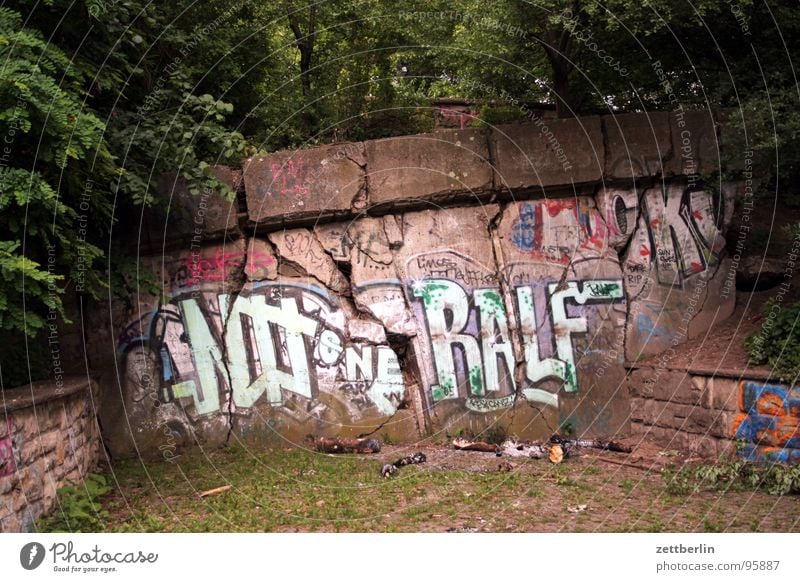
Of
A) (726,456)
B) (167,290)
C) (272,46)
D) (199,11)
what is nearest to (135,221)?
(167,290)

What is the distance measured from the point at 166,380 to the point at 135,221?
1959mm

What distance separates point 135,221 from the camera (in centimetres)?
1067

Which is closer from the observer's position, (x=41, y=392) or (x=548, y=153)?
(x=41, y=392)

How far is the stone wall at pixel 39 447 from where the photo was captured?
7.07m

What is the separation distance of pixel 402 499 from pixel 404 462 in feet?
4.35

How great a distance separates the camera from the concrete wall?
1088 centimetres

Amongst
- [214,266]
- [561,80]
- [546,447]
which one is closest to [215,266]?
[214,266]

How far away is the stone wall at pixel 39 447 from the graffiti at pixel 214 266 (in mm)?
1966

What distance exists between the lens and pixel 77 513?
778cm

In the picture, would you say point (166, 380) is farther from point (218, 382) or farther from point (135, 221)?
point (135, 221)

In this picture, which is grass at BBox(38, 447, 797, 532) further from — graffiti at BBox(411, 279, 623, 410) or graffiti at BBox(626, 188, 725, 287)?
graffiti at BBox(626, 188, 725, 287)

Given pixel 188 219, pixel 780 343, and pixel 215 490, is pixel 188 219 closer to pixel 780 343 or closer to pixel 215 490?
pixel 215 490

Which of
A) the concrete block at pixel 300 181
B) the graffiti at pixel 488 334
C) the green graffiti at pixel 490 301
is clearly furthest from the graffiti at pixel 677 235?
the concrete block at pixel 300 181

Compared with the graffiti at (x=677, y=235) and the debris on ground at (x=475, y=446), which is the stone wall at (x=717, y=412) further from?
the debris on ground at (x=475, y=446)
